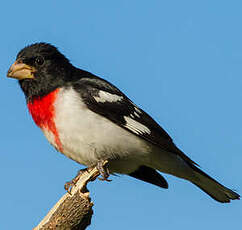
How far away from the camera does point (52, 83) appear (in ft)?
20.5

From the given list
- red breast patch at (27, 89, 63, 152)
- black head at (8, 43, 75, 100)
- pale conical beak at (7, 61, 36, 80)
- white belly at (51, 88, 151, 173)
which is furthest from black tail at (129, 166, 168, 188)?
pale conical beak at (7, 61, 36, 80)

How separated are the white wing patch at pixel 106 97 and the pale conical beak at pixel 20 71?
1.04 metres

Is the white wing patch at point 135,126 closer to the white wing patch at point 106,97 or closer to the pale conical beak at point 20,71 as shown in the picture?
the white wing patch at point 106,97

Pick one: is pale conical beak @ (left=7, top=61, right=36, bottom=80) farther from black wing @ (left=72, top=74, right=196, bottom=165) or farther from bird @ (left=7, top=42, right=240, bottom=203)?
black wing @ (left=72, top=74, right=196, bottom=165)

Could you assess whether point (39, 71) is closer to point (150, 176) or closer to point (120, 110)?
point (120, 110)

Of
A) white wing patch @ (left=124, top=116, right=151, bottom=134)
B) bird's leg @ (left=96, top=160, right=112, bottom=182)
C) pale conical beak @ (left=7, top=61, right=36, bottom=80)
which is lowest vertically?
bird's leg @ (left=96, top=160, right=112, bottom=182)

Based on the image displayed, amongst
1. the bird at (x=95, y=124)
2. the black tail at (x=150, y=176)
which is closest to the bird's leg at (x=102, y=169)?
A: the bird at (x=95, y=124)

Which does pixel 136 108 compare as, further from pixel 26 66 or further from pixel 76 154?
pixel 26 66

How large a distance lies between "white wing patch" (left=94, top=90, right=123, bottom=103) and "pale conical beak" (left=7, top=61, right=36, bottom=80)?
1.04m

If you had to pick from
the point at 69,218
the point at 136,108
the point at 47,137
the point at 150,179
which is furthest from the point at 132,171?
the point at 69,218

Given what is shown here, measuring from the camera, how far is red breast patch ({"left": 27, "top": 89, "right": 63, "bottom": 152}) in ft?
19.3

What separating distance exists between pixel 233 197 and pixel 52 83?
10.4 feet

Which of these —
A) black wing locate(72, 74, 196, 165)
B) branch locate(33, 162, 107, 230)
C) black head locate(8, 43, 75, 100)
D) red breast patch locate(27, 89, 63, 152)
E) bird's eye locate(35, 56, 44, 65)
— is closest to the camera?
branch locate(33, 162, 107, 230)

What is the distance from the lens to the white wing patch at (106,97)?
6.10 metres
